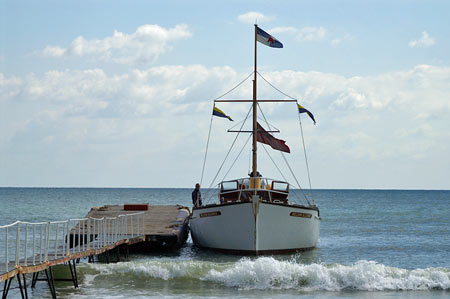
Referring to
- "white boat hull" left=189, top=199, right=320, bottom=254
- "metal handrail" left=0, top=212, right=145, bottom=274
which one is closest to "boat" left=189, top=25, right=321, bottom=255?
"white boat hull" left=189, top=199, right=320, bottom=254

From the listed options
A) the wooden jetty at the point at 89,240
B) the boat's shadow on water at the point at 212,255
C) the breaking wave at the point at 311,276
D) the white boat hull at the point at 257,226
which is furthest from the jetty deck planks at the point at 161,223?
the breaking wave at the point at 311,276

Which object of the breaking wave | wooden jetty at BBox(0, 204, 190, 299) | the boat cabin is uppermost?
the boat cabin

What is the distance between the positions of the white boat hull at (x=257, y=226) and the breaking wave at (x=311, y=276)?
3389mm

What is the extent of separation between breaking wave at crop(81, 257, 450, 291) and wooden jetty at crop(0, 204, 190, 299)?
2347mm

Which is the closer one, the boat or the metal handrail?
the metal handrail

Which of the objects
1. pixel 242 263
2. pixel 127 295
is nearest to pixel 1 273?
pixel 127 295

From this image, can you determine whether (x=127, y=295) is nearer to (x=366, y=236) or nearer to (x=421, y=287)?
(x=421, y=287)

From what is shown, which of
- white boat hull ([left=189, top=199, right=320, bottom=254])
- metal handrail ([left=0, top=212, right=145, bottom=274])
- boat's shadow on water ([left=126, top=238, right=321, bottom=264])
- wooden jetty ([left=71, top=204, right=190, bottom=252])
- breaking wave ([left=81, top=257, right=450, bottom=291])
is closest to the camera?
metal handrail ([left=0, top=212, right=145, bottom=274])

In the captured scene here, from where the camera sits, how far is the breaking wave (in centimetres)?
2047

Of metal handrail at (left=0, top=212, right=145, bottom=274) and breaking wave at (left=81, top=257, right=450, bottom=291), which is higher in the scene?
metal handrail at (left=0, top=212, right=145, bottom=274)

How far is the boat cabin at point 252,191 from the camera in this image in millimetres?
27500

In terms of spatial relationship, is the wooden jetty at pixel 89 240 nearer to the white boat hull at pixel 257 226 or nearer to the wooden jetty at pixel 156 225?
the wooden jetty at pixel 156 225

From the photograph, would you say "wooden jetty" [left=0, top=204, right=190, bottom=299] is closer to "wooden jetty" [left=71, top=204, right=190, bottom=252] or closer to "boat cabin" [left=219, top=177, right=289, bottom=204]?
"wooden jetty" [left=71, top=204, right=190, bottom=252]

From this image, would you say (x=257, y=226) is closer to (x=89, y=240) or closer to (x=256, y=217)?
(x=256, y=217)
